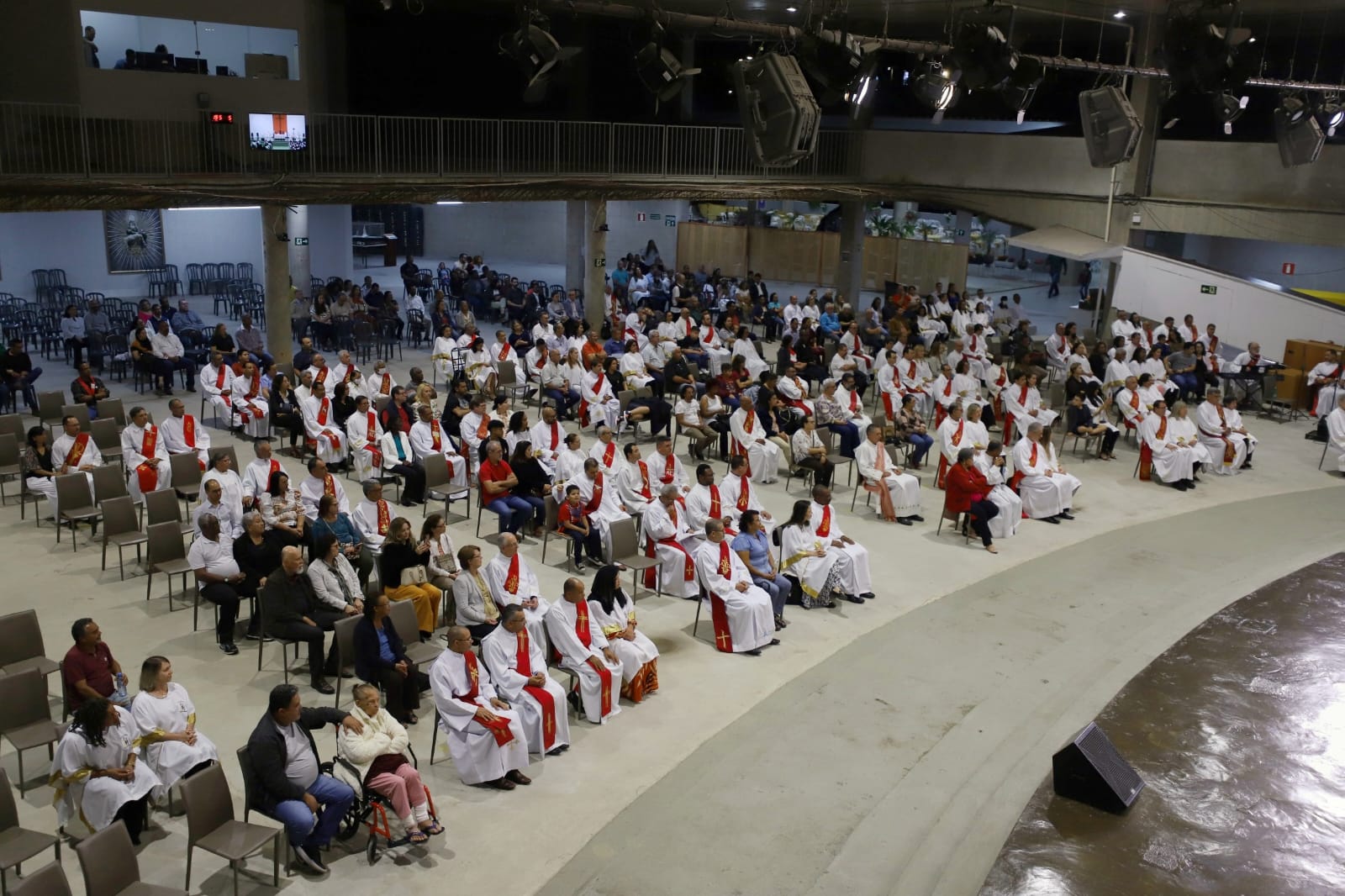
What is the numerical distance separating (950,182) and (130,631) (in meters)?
20.6

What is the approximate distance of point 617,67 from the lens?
1109 inches

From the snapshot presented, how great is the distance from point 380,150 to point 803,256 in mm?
12855

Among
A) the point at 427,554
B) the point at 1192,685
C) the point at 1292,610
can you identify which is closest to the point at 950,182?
the point at 1292,610

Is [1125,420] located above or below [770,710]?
above

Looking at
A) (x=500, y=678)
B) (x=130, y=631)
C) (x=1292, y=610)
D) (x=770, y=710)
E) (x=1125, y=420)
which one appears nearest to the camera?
(x=500, y=678)

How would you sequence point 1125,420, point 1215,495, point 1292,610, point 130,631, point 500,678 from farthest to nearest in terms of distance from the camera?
point 1125,420 < point 1215,495 < point 1292,610 < point 130,631 < point 500,678

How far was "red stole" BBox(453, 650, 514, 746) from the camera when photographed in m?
7.32

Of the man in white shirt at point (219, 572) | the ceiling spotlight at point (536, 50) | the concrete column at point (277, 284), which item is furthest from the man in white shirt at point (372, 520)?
the concrete column at point (277, 284)

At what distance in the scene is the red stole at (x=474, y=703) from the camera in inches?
288

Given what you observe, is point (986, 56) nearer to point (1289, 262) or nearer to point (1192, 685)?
point (1192, 685)

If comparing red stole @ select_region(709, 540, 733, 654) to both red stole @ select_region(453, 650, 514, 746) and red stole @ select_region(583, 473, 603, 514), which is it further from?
red stole @ select_region(453, 650, 514, 746)

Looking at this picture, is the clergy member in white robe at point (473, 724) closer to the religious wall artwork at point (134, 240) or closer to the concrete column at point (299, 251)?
the concrete column at point (299, 251)

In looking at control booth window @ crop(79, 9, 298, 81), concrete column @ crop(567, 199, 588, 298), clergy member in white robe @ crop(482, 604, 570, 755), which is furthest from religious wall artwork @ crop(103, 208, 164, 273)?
clergy member in white robe @ crop(482, 604, 570, 755)

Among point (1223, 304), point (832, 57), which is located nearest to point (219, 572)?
point (832, 57)
